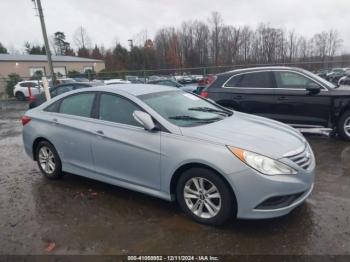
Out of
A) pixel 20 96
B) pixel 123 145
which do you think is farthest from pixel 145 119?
pixel 20 96

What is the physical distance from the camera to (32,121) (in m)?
5.32

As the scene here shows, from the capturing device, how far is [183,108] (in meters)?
4.34

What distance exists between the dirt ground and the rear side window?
3.10 meters

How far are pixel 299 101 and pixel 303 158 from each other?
396cm

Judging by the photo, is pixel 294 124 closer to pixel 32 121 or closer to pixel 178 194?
pixel 178 194

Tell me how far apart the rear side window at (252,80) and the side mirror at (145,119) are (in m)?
4.46

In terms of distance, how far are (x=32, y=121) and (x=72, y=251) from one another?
2.87 meters

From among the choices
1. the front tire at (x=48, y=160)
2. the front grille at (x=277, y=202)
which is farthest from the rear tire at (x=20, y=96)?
the front grille at (x=277, y=202)

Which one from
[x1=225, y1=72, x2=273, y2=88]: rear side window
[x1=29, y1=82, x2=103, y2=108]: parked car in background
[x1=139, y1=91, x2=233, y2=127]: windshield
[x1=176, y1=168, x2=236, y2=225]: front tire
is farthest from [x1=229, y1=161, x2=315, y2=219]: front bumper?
[x1=29, y1=82, x2=103, y2=108]: parked car in background

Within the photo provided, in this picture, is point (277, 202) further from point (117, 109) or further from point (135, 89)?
point (135, 89)

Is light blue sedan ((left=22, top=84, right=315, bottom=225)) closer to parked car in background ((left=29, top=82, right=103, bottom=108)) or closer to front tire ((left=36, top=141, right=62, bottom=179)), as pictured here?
front tire ((left=36, top=141, right=62, bottom=179))

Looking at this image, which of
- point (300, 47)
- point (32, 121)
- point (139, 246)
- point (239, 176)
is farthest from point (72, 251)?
point (300, 47)

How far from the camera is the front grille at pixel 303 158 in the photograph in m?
3.43

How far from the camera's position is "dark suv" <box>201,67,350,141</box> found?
696 centimetres
